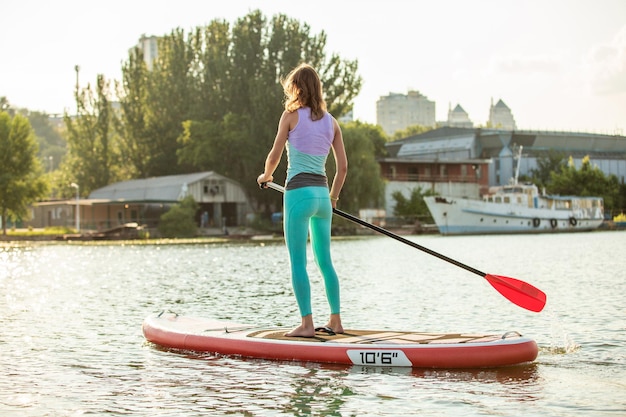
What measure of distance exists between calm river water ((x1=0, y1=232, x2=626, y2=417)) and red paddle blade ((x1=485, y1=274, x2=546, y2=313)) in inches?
25.0

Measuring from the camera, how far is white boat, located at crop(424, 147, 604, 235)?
242 ft

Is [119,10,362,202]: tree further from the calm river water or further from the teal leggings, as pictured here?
the teal leggings

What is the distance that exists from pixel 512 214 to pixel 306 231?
6723 centimetres

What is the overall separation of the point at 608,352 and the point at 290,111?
494cm

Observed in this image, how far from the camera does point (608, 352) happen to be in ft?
37.7

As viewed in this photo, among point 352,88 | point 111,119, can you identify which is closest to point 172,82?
Answer: point 111,119

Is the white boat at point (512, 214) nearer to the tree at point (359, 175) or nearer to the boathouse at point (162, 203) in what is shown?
the tree at point (359, 175)

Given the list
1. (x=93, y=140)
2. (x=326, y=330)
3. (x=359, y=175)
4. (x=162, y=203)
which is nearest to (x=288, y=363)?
(x=326, y=330)

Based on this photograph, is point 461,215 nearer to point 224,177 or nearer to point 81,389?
point 224,177

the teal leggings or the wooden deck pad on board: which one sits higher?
the teal leggings

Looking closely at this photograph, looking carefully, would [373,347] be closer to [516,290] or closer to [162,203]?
[516,290]

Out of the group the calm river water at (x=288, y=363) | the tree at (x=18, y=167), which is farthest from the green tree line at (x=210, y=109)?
the calm river water at (x=288, y=363)

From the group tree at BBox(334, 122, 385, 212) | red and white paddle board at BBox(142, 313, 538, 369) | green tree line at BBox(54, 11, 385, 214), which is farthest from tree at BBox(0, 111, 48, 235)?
red and white paddle board at BBox(142, 313, 538, 369)

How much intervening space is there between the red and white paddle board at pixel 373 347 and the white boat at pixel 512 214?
206 feet
